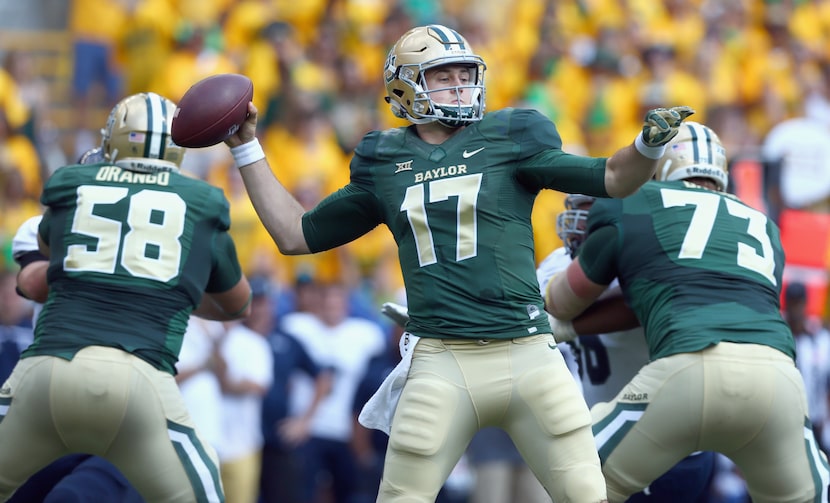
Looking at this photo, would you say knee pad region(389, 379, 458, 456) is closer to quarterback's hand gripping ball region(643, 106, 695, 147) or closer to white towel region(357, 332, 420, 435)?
white towel region(357, 332, 420, 435)

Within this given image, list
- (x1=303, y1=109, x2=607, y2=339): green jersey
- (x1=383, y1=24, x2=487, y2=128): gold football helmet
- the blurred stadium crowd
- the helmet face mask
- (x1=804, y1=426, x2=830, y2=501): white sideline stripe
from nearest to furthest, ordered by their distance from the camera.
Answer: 1. (x1=303, y1=109, x2=607, y2=339): green jersey
2. (x1=383, y1=24, x2=487, y2=128): gold football helmet
3. (x1=804, y1=426, x2=830, y2=501): white sideline stripe
4. the helmet face mask
5. the blurred stadium crowd

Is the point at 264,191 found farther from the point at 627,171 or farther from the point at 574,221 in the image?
the point at 574,221

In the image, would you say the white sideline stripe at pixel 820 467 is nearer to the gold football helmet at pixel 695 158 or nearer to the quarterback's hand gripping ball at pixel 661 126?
the gold football helmet at pixel 695 158

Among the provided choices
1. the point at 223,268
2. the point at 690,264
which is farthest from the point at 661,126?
the point at 223,268

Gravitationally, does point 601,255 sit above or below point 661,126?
below

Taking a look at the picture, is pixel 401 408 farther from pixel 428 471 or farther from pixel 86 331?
pixel 86 331

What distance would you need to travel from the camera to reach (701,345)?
471cm

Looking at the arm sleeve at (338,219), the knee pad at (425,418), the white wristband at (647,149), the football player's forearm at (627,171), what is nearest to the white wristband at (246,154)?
the arm sleeve at (338,219)

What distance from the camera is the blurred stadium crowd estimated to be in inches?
394

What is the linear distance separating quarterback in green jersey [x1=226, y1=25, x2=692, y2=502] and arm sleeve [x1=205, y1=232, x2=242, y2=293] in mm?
870

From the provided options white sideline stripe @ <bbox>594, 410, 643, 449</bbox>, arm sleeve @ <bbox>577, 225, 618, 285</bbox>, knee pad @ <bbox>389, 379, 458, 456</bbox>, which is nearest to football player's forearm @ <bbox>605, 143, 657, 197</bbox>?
knee pad @ <bbox>389, 379, 458, 456</bbox>

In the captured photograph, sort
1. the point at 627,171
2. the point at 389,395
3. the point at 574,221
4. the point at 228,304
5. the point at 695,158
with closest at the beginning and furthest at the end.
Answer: the point at 627,171, the point at 389,395, the point at 695,158, the point at 228,304, the point at 574,221

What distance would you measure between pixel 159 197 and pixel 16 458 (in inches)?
43.5

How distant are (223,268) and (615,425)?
5.47 ft
